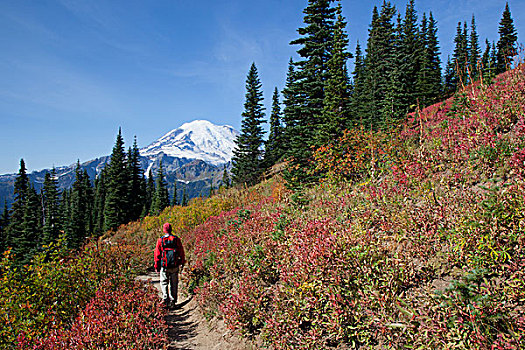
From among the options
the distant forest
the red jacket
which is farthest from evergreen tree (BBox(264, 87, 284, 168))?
the red jacket

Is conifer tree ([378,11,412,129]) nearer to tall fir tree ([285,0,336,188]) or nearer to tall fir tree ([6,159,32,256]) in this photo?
tall fir tree ([285,0,336,188])

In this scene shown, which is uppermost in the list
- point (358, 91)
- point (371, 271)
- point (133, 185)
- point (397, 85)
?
point (358, 91)

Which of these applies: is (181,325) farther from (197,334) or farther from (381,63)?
(381,63)

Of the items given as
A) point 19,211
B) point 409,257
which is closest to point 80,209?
point 19,211

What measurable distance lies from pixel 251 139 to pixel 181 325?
31804 millimetres

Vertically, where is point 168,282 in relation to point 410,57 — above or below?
below

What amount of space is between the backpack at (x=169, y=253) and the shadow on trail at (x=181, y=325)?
1245 millimetres

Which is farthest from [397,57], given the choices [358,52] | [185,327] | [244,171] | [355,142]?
[185,327]

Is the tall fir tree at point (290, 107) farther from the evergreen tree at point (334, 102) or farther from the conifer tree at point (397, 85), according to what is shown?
the conifer tree at point (397, 85)

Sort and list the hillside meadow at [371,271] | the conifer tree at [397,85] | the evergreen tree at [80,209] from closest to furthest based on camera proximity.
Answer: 1. the hillside meadow at [371,271]
2. the conifer tree at [397,85]
3. the evergreen tree at [80,209]

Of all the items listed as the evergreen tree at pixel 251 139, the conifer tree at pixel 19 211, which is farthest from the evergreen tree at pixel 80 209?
the evergreen tree at pixel 251 139

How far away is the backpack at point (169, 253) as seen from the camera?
7.80m

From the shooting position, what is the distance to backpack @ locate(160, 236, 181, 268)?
7804mm

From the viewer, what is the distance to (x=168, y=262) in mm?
7797
